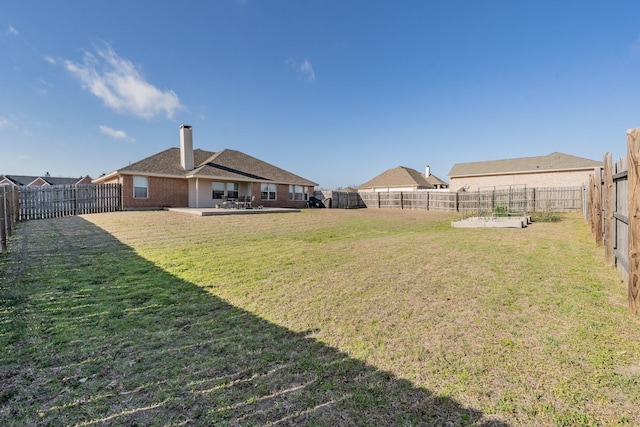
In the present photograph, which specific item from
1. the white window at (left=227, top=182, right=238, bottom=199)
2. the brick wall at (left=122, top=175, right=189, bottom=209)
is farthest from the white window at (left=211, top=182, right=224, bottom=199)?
the brick wall at (left=122, top=175, right=189, bottom=209)

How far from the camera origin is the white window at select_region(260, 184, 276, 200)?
1001 inches

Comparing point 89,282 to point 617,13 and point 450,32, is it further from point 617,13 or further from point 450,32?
point 450,32

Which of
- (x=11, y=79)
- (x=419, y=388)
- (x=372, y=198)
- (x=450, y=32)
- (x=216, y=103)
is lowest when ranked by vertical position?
(x=419, y=388)

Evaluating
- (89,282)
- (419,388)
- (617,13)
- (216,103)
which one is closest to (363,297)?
(419,388)

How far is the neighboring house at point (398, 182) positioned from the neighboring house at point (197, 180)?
14.2m

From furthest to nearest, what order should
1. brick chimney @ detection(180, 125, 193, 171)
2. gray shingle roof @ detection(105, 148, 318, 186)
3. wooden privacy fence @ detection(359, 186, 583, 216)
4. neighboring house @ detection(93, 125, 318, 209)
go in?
brick chimney @ detection(180, 125, 193, 171), gray shingle roof @ detection(105, 148, 318, 186), neighboring house @ detection(93, 125, 318, 209), wooden privacy fence @ detection(359, 186, 583, 216)

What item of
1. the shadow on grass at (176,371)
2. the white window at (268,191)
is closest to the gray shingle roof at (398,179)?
the white window at (268,191)

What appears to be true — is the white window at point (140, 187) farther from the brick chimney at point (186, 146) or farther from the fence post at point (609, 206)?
the fence post at point (609, 206)

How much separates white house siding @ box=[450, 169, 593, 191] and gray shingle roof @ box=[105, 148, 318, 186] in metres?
17.6

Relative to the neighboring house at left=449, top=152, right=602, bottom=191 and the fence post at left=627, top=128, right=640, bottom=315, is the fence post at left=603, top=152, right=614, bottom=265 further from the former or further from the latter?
the neighboring house at left=449, top=152, right=602, bottom=191

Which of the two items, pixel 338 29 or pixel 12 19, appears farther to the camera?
pixel 338 29

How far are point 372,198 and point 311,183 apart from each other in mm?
6864

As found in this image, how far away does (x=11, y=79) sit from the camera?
48.4 ft

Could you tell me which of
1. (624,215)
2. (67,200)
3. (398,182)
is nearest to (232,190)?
(67,200)
